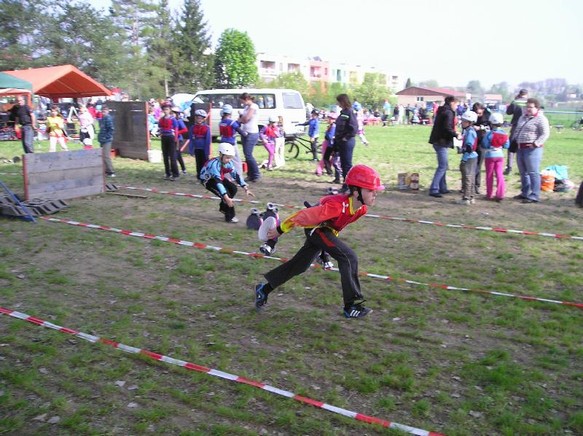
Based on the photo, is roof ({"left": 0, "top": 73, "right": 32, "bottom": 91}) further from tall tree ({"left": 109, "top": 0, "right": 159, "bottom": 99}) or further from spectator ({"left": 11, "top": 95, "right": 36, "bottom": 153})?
tall tree ({"left": 109, "top": 0, "right": 159, "bottom": 99})

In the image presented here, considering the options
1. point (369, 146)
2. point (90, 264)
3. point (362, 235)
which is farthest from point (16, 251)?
point (369, 146)

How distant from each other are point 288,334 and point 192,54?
73412 mm

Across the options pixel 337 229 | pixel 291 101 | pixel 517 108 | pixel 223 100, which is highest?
pixel 223 100

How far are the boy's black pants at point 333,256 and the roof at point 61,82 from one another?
67.1ft

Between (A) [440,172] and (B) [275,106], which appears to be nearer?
(A) [440,172]

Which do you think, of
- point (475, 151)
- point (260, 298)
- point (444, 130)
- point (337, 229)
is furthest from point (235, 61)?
point (337, 229)

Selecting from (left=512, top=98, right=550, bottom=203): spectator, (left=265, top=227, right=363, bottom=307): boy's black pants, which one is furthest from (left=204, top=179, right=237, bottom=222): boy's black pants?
(left=512, top=98, right=550, bottom=203): spectator

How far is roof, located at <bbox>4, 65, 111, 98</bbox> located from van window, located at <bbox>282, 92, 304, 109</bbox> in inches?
341

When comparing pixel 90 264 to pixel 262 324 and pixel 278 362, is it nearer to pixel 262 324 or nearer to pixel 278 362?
pixel 262 324

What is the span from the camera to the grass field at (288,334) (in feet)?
12.6

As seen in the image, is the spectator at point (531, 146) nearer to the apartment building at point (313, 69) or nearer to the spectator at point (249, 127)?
the spectator at point (249, 127)

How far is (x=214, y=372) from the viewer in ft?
14.4

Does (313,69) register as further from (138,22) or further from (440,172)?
(440,172)

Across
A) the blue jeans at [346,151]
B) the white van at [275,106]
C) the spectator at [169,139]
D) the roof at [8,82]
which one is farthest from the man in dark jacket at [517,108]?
the roof at [8,82]
